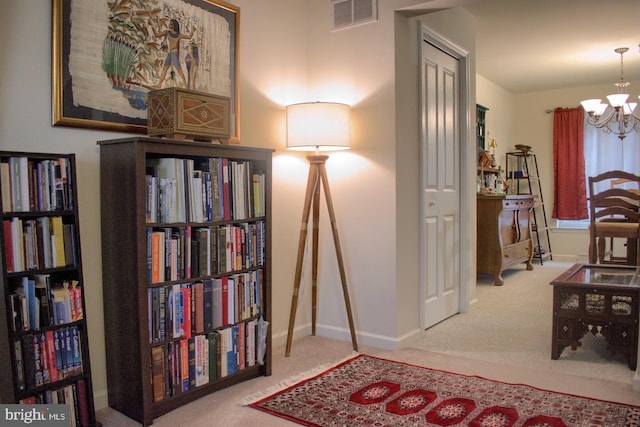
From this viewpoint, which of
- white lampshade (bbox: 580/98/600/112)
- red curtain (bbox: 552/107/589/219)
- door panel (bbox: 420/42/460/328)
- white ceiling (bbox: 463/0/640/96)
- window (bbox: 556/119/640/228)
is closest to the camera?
door panel (bbox: 420/42/460/328)

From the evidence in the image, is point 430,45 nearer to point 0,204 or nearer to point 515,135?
point 0,204

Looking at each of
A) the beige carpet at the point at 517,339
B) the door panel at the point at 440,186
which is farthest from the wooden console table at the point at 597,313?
the door panel at the point at 440,186

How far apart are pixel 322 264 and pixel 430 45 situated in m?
1.73

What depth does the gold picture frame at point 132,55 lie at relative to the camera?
2.17 m

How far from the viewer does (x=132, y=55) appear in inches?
95.1

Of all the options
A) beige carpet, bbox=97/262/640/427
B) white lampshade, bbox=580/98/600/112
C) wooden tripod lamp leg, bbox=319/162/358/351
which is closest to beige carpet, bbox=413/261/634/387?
beige carpet, bbox=97/262/640/427

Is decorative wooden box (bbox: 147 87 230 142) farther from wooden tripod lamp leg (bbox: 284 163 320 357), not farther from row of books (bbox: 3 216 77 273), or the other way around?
wooden tripod lamp leg (bbox: 284 163 320 357)

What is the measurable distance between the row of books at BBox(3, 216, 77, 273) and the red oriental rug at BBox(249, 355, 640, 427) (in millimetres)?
1064

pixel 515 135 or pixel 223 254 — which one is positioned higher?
pixel 515 135

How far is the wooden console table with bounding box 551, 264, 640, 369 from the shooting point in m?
2.84

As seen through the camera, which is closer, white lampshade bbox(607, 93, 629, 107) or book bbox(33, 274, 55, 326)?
book bbox(33, 274, 55, 326)

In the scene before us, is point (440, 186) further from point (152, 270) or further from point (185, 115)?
point (152, 270)

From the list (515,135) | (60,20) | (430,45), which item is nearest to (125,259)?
(60,20)

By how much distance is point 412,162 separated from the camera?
11.2ft
